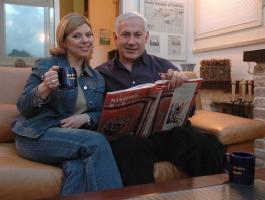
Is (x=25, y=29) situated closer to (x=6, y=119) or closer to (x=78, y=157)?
(x=6, y=119)

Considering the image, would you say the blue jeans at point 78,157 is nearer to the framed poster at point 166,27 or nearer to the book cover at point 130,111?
the book cover at point 130,111

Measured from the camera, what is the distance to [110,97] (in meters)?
1.25

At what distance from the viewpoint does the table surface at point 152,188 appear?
75cm

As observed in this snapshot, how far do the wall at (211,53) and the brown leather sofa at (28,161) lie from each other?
2.59 feet

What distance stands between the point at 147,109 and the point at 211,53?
A: 1.90 meters

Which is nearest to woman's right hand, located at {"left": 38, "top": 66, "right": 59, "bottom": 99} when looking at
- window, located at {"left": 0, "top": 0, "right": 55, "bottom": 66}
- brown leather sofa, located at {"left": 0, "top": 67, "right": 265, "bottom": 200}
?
brown leather sofa, located at {"left": 0, "top": 67, "right": 265, "bottom": 200}

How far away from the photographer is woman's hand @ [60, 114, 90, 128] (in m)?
1.35

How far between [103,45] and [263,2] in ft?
7.98

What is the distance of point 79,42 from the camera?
1.47 meters

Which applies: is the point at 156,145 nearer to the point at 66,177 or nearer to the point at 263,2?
the point at 66,177

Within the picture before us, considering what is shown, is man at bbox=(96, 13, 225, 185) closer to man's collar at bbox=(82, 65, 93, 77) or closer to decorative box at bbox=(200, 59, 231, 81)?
man's collar at bbox=(82, 65, 93, 77)

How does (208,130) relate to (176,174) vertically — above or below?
above

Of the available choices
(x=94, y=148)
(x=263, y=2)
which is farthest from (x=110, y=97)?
(x=263, y=2)

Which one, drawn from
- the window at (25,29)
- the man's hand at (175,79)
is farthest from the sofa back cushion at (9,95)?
the window at (25,29)
